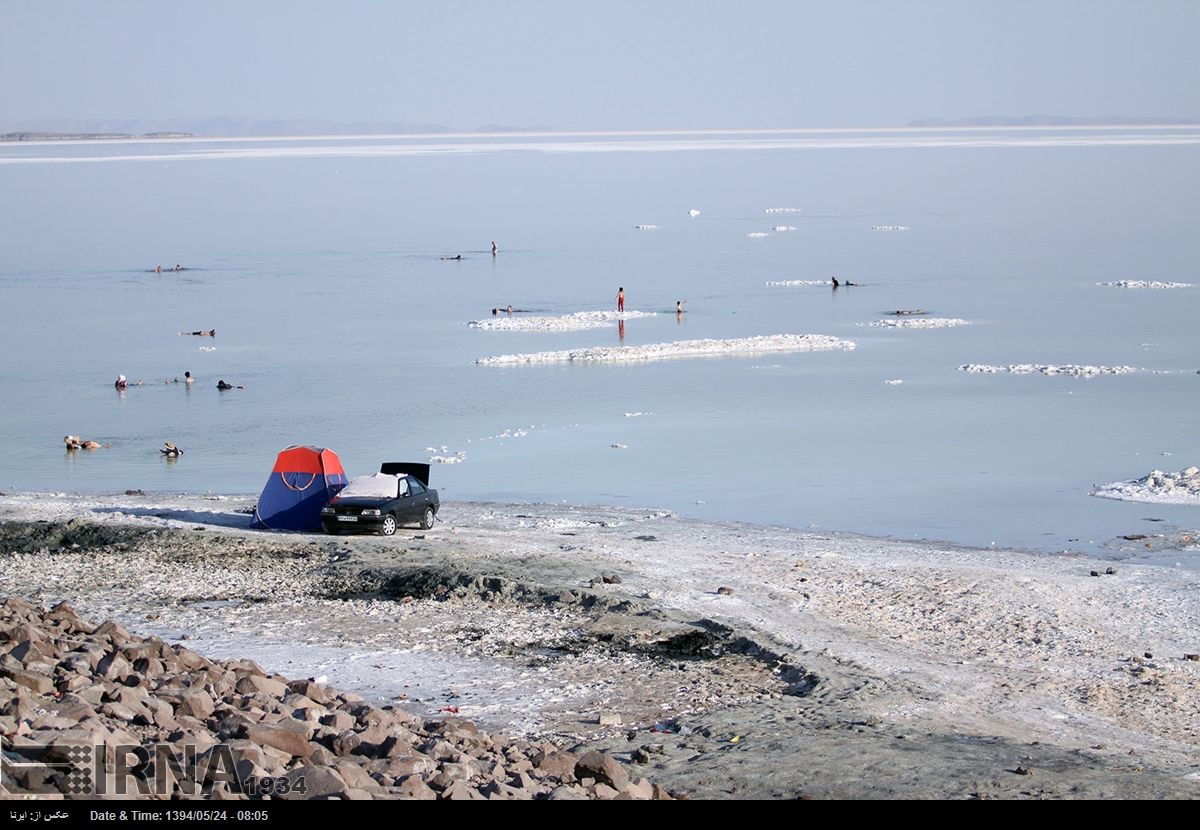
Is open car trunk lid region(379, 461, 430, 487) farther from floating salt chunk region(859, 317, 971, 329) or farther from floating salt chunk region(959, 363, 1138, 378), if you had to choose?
floating salt chunk region(859, 317, 971, 329)

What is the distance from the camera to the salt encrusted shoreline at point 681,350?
50.0 meters

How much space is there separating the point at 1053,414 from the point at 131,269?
60.1 meters

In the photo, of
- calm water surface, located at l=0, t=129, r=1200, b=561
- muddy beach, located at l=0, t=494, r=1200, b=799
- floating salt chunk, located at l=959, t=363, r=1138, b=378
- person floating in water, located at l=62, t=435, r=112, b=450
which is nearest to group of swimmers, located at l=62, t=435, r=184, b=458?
person floating in water, located at l=62, t=435, r=112, b=450

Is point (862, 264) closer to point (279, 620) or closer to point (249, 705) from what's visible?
point (279, 620)

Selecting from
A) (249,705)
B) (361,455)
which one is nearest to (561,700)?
(249,705)

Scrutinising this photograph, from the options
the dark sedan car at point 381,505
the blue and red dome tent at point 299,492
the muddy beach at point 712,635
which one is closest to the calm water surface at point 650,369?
the muddy beach at point 712,635

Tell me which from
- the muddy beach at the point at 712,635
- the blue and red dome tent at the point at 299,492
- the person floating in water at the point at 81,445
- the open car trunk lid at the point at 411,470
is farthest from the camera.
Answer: the person floating in water at the point at 81,445

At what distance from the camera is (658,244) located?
315ft

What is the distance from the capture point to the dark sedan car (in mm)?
24516

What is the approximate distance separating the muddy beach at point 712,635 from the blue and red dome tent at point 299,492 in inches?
32.6

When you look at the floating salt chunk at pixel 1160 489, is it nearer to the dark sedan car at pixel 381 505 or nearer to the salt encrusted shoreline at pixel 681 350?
the dark sedan car at pixel 381 505

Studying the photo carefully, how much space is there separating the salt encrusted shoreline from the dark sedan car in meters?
24.0

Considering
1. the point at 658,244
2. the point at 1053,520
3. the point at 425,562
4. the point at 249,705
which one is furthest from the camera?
the point at 658,244

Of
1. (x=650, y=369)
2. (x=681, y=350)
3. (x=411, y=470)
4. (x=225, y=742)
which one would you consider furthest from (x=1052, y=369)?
(x=225, y=742)
